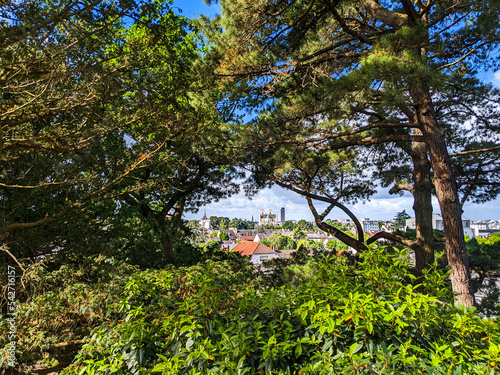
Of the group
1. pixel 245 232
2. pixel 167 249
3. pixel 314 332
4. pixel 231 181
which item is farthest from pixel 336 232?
pixel 245 232

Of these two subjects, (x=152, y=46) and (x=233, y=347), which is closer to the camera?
(x=233, y=347)

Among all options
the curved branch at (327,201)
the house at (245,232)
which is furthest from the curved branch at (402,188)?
the house at (245,232)

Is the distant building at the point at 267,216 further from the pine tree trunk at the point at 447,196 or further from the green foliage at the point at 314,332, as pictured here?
the green foliage at the point at 314,332

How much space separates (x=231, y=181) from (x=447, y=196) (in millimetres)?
5949

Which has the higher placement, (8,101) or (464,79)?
(464,79)

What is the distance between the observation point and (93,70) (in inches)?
123

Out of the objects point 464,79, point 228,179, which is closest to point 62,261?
point 228,179

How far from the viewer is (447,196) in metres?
5.22

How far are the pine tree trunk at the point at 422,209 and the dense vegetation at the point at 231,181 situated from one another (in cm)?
5

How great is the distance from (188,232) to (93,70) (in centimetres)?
669

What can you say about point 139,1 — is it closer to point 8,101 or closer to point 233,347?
point 8,101

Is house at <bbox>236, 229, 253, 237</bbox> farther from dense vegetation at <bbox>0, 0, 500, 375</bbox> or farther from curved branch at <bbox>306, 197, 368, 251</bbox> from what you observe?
curved branch at <bbox>306, 197, 368, 251</bbox>

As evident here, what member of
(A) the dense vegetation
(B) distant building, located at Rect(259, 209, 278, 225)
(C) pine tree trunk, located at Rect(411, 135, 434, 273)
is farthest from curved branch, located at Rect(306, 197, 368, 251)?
(B) distant building, located at Rect(259, 209, 278, 225)

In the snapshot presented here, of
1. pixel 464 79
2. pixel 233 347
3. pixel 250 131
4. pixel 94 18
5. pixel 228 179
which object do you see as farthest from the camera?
pixel 228 179
